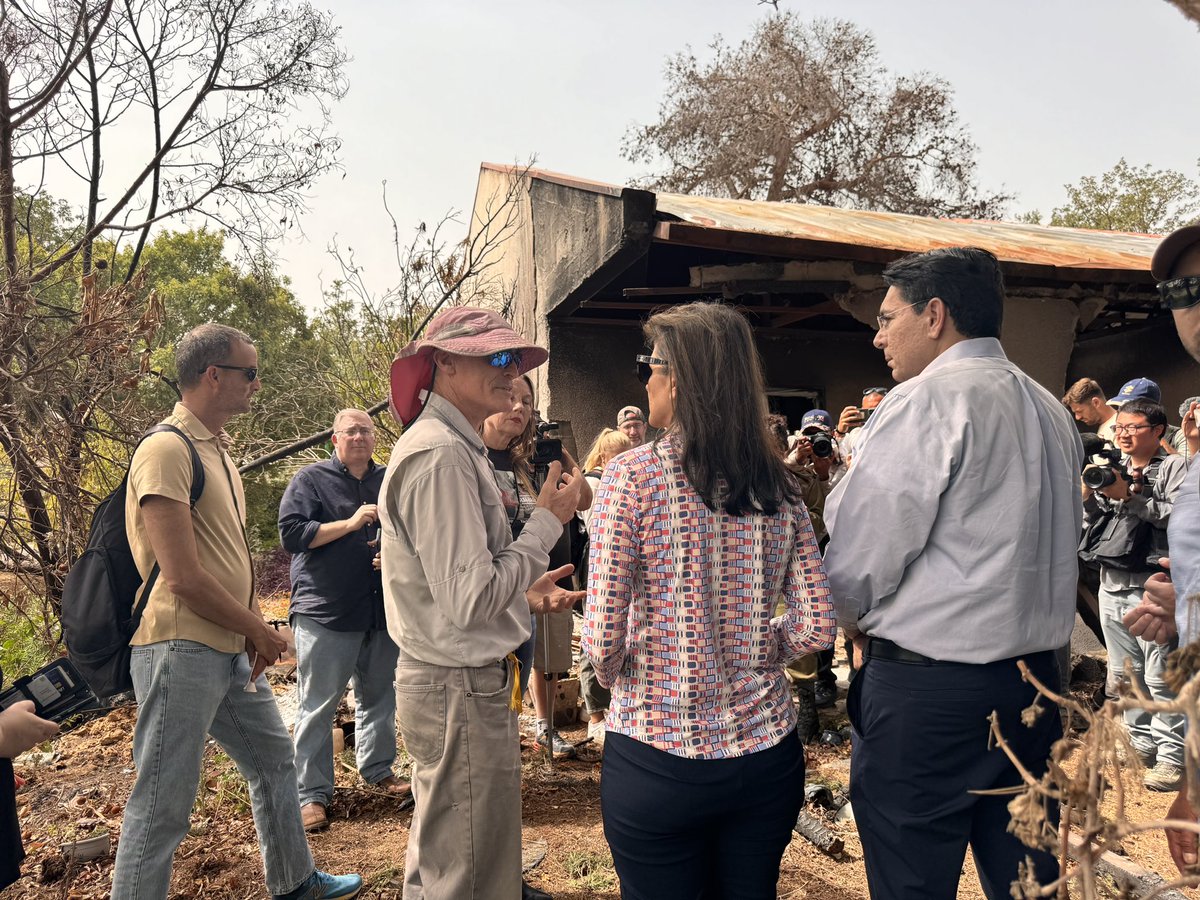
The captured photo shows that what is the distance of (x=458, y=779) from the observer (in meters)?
2.20

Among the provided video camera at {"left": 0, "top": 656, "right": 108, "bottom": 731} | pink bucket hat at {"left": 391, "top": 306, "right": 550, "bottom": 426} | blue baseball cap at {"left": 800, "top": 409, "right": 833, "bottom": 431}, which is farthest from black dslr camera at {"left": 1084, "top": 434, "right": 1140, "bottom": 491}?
video camera at {"left": 0, "top": 656, "right": 108, "bottom": 731}

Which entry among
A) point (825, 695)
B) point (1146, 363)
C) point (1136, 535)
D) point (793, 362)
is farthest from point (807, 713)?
point (1146, 363)

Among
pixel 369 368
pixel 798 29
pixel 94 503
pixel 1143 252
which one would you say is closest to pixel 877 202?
pixel 798 29

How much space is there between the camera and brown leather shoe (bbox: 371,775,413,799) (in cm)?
438

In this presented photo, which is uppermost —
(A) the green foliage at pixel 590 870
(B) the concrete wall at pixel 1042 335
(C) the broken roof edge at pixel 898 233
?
(C) the broken roof edge at pixel 898 233

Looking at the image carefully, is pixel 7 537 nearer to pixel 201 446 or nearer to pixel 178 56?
pixel 201 446

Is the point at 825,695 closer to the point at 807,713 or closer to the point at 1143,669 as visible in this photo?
the point at 807,713

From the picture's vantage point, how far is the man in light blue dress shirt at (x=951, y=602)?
1957 millimetres

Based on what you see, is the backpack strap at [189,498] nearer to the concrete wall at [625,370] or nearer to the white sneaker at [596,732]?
the white sneaker at [596,732]

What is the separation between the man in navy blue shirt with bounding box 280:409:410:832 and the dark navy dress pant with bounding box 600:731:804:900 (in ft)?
8.49

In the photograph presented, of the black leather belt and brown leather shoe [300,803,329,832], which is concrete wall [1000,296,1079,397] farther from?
brown leather shoe [300,803,329,832]

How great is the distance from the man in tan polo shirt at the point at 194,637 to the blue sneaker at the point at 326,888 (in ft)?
0.69

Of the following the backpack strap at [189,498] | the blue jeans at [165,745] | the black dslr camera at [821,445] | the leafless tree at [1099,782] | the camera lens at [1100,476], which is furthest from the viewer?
the black dslr camera at [821,445]

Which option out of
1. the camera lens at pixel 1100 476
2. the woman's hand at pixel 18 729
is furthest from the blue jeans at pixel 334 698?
the camera lens at pixel 1100 476
